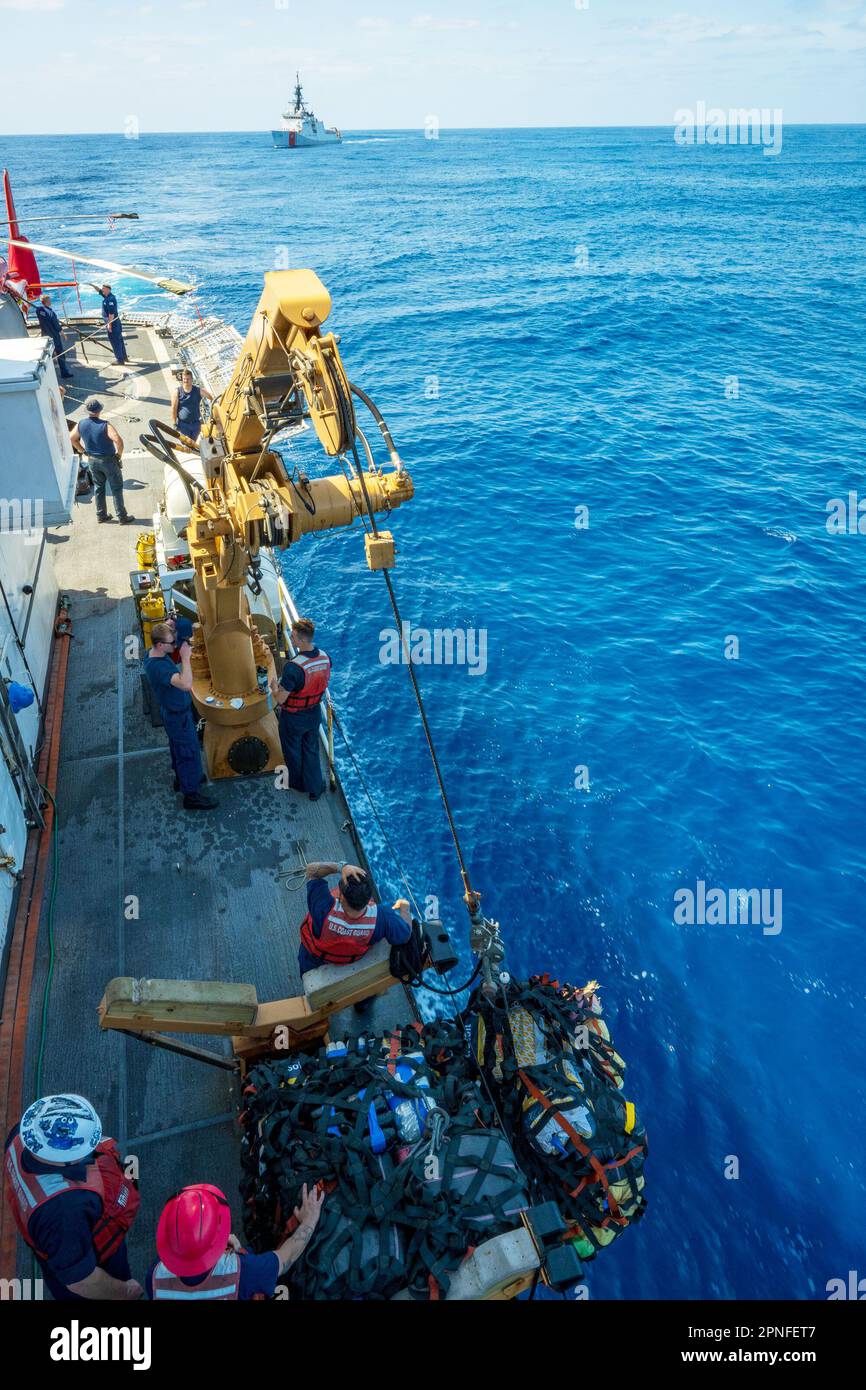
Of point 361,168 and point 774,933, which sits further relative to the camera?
point 361,168

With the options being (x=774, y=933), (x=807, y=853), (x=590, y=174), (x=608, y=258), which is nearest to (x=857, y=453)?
(x=807, y=853)

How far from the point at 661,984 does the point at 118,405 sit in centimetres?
1755

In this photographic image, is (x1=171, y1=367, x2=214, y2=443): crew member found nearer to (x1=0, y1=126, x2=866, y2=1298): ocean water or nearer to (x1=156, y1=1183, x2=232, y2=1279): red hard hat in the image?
(x1=0, y1=126, x2=866, y2=1298): ocean water

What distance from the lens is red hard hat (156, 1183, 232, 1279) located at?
4328mm

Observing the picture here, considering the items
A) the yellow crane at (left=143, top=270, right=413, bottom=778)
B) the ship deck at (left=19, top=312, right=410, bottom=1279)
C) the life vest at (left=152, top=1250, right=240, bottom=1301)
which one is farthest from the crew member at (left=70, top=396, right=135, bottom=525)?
the life vest at (left=152, top=1250, right=240, bottom=1301)

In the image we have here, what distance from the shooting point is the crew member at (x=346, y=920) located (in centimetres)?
633

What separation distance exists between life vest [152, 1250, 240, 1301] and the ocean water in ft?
17.2

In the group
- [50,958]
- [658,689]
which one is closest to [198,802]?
[50,958]

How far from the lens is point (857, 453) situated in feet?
85.1

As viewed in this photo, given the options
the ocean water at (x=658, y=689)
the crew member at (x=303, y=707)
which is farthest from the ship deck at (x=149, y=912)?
the ocean water at (x=658, y=689)

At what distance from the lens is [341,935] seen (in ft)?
21.6

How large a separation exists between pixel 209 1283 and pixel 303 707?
560 cm

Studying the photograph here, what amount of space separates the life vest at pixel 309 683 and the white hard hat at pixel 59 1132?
4812 mm

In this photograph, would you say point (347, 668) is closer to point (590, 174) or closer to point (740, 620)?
point (740, 620)
